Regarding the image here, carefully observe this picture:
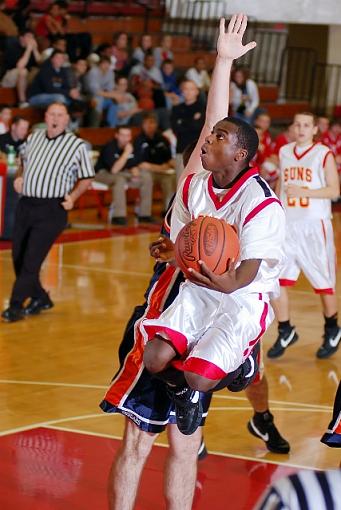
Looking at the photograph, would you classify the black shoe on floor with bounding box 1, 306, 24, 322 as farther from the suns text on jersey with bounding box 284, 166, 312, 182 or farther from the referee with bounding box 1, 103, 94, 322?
the suns text on jersey with bounding box 284, 166, 312, 182

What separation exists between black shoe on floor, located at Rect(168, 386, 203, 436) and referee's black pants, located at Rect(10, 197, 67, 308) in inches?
229

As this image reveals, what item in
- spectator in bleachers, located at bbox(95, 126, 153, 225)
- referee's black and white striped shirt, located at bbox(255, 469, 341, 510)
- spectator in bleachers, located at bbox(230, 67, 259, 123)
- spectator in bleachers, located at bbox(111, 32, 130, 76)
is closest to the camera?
referee's black and white striped shirt, located at bbox(255, 469, 341, 510)

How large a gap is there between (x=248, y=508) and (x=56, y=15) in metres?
15.5

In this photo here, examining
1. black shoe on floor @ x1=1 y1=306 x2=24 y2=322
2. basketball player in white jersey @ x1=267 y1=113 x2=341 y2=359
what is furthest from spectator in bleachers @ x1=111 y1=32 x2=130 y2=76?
basketball player in white jersey @ x1=267 y1=113 x2=341 y2=359

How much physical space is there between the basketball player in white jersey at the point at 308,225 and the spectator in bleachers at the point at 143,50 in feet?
38.4

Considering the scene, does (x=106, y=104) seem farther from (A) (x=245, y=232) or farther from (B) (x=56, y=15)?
(A) (x=245, y=232)

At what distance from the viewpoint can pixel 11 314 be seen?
392 inches

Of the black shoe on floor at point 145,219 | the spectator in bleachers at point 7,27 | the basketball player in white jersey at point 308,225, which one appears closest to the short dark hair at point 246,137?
the basketball player in white jersey at point 308,225

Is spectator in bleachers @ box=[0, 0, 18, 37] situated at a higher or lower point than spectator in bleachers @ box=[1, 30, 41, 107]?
higher

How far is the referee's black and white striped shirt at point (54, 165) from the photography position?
996cm

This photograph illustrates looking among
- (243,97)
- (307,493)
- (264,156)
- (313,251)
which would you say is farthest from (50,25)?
(307,493)

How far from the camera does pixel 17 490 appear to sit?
5672 mm

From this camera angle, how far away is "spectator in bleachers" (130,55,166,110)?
770 inches

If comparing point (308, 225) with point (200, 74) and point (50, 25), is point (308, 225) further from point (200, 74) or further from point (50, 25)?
point (200, 74)
